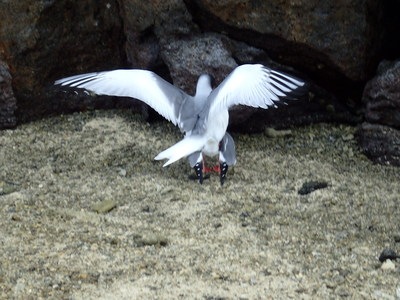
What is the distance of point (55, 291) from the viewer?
2990 millimetres

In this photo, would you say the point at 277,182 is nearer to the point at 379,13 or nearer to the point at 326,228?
the point at 326,228

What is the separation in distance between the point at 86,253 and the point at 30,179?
1.08 m

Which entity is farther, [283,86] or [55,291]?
[283,86]

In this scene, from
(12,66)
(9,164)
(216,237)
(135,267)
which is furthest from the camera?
(12,66)

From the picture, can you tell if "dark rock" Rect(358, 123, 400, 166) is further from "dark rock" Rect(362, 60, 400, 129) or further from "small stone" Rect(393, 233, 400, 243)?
"small stone" Rect(393, 233, 400, 243)

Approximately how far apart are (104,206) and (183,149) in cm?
49

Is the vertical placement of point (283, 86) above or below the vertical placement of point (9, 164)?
above

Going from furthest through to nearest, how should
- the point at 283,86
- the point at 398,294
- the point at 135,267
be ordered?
the point at 283,86
the point at 135,267
the point at 398,294

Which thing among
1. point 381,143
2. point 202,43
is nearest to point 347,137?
point 381,143

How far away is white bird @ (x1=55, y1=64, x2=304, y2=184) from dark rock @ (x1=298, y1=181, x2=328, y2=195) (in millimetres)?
412

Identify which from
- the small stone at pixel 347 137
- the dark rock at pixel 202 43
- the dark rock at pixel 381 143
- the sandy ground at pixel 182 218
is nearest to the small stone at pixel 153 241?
the sandy ground at pixel 182 218

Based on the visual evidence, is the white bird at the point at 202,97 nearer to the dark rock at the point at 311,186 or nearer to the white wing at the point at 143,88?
the white wing at the point at 143,88

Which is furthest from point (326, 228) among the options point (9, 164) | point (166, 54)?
point (9, 164)

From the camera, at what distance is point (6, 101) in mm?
4824
